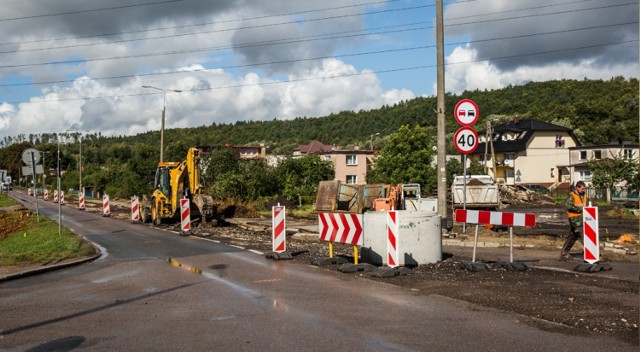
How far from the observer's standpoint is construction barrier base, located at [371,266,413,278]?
1123 cm

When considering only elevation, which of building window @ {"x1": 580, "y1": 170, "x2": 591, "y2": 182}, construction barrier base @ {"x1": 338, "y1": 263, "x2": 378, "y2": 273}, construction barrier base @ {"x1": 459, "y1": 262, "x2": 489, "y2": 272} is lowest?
construction barrier base @ {"x1": 338, "y1": 263, "x2": 378, "y2": 273}

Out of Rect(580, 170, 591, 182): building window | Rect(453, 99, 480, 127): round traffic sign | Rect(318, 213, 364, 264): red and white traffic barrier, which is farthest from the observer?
Rect(580, 170, 591, 182): building window

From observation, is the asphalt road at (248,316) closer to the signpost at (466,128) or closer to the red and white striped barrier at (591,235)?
the red and white striped barrier at (591,235)

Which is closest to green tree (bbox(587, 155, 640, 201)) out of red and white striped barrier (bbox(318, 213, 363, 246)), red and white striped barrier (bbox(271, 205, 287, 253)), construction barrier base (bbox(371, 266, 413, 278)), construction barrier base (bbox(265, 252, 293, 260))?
red and white striped barrier (bbox(271, 205, 287, 253))

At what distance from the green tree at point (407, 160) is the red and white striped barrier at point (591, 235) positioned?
53.1 meters

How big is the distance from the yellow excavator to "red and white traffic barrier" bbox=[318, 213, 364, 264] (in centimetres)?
1487

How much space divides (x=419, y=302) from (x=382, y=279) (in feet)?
7.60

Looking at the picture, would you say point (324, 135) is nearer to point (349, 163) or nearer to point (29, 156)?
point (349, 163)

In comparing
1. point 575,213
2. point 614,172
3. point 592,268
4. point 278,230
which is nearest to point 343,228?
point 278,230

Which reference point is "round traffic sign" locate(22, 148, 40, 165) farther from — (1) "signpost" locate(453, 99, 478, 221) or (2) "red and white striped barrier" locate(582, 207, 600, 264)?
(2) "red and white striped barrier" locate(582, 207, 600, 264)

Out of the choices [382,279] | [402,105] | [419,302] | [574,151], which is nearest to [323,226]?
[382,279]

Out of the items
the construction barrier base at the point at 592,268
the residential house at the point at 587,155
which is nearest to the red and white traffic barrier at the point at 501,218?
the construction barrier base at the point at 592,268

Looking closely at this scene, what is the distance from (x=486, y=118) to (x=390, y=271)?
110374 millimetres

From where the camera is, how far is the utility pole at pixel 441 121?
55.8ft
